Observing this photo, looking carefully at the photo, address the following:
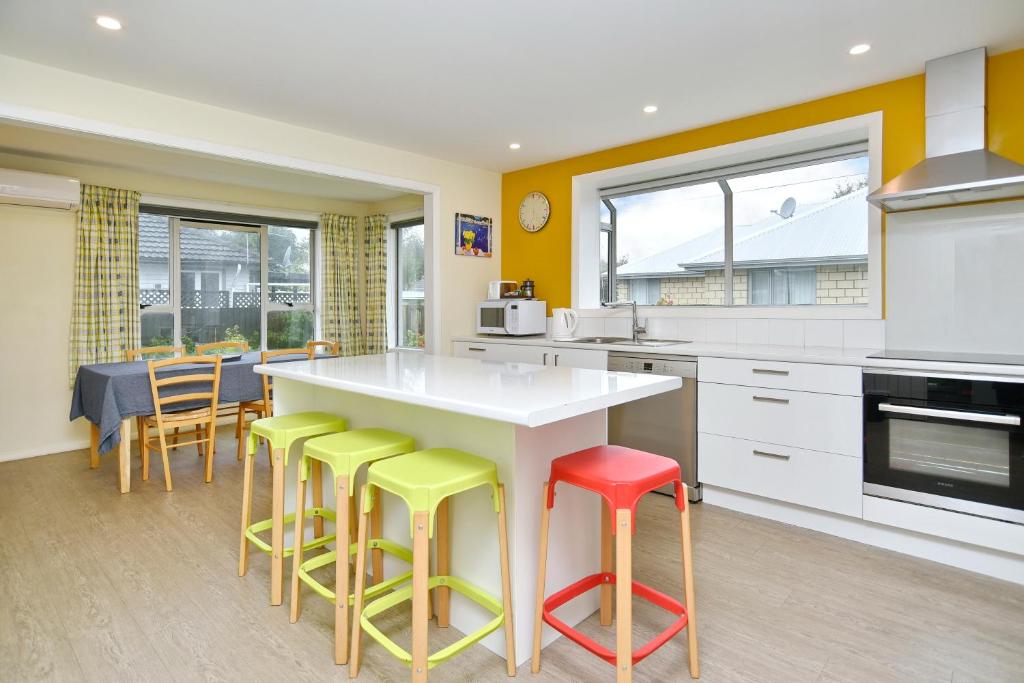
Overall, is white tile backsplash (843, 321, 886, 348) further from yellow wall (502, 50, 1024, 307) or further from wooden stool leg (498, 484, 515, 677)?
wooden stool leg (498, 484, 515, 677)

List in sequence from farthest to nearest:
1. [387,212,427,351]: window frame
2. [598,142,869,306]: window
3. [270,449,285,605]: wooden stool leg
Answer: [387,212,427,351]: window frame
[598,142,869,306]: window
[270,449,285,605]: wooden stool leg

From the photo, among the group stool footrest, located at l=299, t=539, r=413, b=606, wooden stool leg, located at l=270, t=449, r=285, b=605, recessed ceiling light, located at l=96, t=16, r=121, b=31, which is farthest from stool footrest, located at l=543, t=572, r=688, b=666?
recessed ceiling light, located at l=96, t=16, r=121, b=31

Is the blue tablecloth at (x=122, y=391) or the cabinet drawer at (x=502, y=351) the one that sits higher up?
the cabinet drawer at (x=502, y=351)

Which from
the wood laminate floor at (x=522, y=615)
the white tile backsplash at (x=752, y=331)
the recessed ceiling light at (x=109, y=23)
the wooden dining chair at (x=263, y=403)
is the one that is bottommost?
the wood laminate floor at (x=522, y=615)

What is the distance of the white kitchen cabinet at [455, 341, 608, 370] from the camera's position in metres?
3.63

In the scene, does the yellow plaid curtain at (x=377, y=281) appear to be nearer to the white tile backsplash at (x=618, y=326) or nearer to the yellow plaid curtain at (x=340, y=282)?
the yellow plaid curtain at (x=340, y=282)

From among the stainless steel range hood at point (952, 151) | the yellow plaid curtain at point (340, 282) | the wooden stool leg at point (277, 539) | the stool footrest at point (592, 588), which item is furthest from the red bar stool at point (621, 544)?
the yellow plaid curtain at point (340, 282)

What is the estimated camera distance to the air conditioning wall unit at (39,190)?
3887 millimetres

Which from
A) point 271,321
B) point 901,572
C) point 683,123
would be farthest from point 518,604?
point 271,321

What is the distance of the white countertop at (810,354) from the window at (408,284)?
7.20ft

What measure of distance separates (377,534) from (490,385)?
90cm

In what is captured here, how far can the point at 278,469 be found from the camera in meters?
2.07

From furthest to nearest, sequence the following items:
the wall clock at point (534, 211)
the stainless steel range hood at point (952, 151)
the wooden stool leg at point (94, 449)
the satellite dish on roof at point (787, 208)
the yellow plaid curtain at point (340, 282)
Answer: the yellow plaid curtain at point (340, 282) < the wall clock at point (534, 211) < the wooden stool leg at point (94, 449) < the satellite dish on roof at point (787, 208) < the stainless steel range hood at point (952, 151)

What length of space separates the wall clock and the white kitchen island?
258 cm
